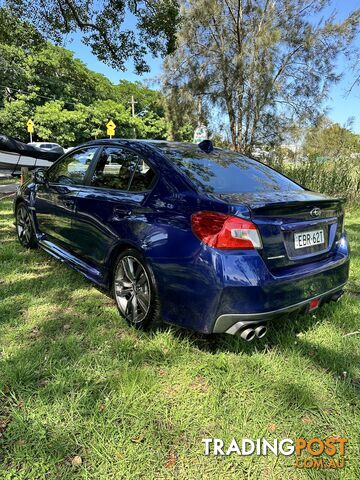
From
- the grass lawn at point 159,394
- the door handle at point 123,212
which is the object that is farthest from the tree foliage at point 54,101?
the grass lawn at point 159,394

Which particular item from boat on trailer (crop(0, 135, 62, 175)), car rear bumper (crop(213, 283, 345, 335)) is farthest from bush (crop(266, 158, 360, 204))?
car rear bumper (crop(213, 283, 345, 335))

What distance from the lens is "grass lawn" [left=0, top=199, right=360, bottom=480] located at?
168 centimetres

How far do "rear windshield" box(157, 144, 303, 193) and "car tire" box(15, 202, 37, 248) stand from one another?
8.08 feet

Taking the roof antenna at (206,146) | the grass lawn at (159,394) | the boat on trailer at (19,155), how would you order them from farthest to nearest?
the boat on trailer at (19,155) < the roof antenna at (206,146) < the grass lawn at (159,394)

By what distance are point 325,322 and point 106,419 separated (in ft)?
6.55

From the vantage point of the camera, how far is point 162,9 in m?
9.11

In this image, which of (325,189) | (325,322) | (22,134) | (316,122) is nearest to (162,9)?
(325,189)

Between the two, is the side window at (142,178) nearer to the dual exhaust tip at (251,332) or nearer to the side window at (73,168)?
the side window at (73,168)

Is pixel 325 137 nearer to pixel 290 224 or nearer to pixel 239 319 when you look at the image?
pixel 290 224

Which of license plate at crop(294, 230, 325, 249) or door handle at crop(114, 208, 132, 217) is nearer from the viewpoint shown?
license plate at crop(294, 230, 325, 249)

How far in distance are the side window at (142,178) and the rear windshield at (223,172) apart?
0.66 ft

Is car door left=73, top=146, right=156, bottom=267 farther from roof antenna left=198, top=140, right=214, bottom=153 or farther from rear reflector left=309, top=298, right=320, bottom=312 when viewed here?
rear reflector left=309, top=298, right=320, bottom=312

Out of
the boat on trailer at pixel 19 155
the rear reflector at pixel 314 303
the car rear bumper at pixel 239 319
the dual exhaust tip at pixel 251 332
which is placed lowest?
the dual exhaust tip at pixel 251 332

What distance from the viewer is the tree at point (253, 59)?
13359 mm
